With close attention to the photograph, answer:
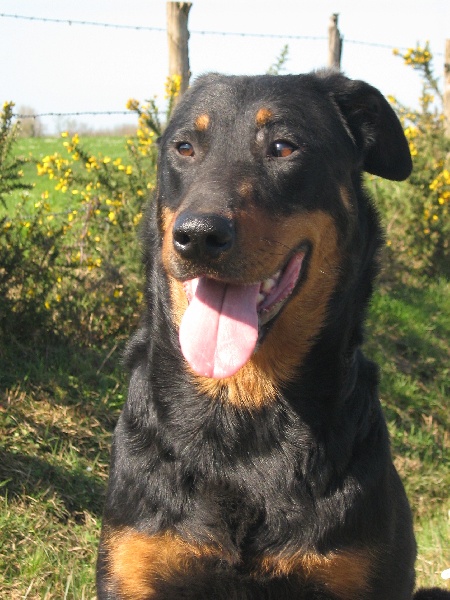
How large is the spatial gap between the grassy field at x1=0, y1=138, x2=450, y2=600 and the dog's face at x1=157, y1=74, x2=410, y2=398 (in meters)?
1.89

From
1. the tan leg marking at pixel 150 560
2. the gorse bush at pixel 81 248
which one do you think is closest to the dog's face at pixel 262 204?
the tan leg marking at pixel 150 560

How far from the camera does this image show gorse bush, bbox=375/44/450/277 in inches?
352

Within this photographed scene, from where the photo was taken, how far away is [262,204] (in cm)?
294

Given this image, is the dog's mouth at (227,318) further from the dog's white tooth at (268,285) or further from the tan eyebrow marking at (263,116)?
the tan eyebrow marking at (263,116)

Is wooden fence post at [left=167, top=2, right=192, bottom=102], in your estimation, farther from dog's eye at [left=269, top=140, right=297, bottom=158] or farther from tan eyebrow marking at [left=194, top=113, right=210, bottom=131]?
dog's eye at [left=269, top=140, right=297, bottom=158]

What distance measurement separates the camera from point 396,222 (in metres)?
9.14

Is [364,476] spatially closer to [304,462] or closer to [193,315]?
[304,462]

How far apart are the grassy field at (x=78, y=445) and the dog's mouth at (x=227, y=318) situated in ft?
5.91

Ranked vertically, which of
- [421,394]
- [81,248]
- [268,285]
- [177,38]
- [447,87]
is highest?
[177,38]

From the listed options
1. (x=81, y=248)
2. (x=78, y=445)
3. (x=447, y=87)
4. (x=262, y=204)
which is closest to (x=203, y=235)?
(x=262, y=204)

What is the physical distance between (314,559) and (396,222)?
670 centimetres

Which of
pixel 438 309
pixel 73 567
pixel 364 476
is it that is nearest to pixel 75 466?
pixel 73 567

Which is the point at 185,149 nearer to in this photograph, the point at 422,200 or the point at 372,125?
the point at 372,125

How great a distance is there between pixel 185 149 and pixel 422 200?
6.18m
